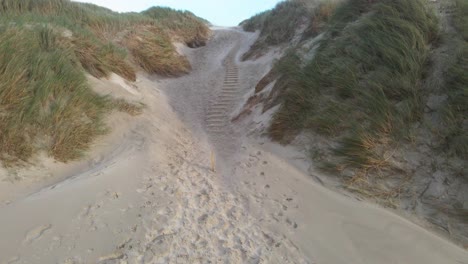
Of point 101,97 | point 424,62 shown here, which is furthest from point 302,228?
point 101,97

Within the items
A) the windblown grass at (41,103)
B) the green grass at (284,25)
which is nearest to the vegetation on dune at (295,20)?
the green grass at (284,25)

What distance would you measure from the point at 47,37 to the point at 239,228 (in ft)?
17.0

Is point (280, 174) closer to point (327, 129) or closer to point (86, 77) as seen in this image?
point (327, 129)

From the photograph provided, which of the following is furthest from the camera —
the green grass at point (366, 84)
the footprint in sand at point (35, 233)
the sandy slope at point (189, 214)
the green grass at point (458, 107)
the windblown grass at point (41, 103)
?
the green grass at point (366, 84)

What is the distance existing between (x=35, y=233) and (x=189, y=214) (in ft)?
4.89

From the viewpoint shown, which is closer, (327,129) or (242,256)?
(242,256)

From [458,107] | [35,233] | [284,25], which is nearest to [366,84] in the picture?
[458,107]

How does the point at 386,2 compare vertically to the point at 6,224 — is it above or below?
above

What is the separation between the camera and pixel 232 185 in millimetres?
4742

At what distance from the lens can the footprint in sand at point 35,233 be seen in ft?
9.53

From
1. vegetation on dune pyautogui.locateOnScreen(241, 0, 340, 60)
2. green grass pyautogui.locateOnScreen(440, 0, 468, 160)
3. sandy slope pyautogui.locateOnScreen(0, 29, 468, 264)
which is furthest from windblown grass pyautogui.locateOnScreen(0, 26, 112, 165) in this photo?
vegetation on dune pyautogui.locateOnScreen(241, 0, 340, 60)

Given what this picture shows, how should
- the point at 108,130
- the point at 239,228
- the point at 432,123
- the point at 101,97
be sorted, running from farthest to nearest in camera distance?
the point at 101,97
the point at 108,130
the point at 432,123
the point at 239,228

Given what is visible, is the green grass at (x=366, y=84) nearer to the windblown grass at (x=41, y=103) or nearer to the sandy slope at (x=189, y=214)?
the sandy slope at (x=189, y=214)

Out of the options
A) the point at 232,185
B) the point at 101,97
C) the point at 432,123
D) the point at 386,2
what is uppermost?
the point at 386,2
